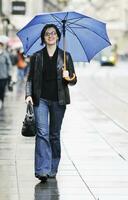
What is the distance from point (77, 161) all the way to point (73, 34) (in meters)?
2.03

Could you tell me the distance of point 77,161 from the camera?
1250cm

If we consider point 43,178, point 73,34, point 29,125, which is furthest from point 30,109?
point 73,34

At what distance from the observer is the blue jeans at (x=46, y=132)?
417 inches

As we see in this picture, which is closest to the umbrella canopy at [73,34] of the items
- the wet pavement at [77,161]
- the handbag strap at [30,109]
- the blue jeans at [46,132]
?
the blue jeans at [46,132]

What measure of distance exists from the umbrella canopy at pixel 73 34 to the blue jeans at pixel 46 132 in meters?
0.84

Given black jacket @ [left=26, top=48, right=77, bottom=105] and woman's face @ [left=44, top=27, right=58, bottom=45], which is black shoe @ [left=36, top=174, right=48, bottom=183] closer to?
black jacket @ [left=26, top=48, right=77, bottom=105]

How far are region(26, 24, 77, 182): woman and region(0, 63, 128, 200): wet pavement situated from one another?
33cm

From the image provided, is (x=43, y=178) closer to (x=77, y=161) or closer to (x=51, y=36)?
(x=51, y=36)

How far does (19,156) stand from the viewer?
1298 cm

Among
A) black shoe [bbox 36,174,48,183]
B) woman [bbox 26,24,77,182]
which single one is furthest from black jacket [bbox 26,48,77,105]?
black shoe [bbox 36,174,48,183]

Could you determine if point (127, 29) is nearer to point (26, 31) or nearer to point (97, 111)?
point (97, 111)

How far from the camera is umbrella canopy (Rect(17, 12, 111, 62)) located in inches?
437

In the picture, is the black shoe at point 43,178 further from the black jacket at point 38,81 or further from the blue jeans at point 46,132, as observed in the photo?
the black jacket at point 38,81

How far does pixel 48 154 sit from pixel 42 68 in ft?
3.45
